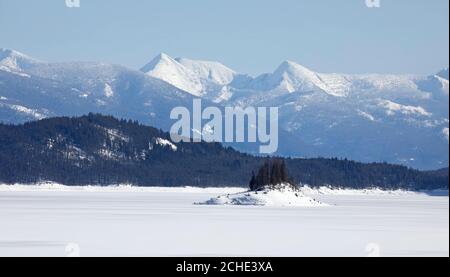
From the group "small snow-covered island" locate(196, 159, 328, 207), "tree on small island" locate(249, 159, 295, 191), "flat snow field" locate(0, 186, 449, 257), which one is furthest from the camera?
"tree on small island" locate(249, 159, 295, 191)

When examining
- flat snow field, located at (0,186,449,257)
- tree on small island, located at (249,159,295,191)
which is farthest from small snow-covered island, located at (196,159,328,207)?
flat snow field, located at (0,186,449,257)

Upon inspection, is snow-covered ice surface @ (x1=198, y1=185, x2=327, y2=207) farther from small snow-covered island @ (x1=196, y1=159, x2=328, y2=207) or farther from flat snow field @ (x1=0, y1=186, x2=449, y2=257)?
flat snow field @ (x1=0, y1=186, x2=449, y2=257)

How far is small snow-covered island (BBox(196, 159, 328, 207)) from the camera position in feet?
479

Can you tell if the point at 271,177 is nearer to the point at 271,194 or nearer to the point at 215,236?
the point at 271,194

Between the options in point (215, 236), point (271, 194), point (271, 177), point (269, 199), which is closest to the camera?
point (215, 236)

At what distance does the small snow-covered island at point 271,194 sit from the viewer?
146125 mm

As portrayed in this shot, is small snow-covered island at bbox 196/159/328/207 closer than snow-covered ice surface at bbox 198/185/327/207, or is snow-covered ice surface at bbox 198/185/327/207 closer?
snow-covered ice surface at bbox 198/185/327/207

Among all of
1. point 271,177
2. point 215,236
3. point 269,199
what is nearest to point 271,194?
point 269,199

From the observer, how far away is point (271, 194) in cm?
14775

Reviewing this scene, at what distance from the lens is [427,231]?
252ft

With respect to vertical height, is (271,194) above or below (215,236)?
above
